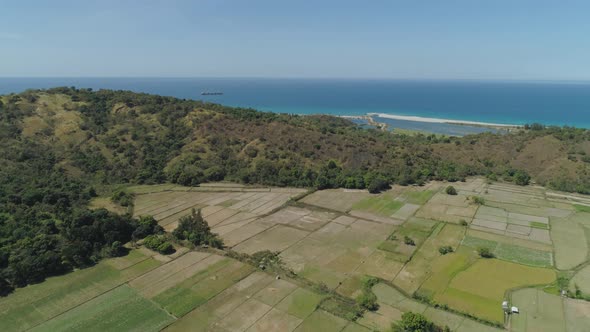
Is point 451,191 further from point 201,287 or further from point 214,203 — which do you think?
point 201,287

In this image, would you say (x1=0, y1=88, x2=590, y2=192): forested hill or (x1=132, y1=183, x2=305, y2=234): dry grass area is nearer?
(x1=132, y1=183, x2=305, y2=234): dry grass area

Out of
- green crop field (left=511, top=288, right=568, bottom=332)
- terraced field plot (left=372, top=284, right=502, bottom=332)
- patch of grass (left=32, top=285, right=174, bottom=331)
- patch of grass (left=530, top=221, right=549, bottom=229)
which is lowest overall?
patch of grass (left=32, top=285, right=174, bottom=331)

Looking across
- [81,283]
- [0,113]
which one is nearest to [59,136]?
[0,113]

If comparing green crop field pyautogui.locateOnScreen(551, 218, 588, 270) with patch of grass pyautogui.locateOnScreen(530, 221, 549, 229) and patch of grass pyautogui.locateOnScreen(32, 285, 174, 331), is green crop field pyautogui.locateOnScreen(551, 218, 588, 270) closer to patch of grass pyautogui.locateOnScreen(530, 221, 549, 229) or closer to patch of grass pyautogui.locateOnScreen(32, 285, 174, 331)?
patch of grass pyautogui.locateOnScreen(530, 221, 549, 229)

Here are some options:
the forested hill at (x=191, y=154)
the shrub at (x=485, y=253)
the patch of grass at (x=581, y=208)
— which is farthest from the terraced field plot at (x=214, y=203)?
the patch of grass at (x=581, y=208)

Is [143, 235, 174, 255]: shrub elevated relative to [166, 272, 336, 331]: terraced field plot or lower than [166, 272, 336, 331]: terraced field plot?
elevated

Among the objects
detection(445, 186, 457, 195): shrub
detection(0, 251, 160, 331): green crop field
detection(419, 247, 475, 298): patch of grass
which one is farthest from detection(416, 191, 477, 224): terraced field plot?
detection(0, 251, 160, 331): green crop field
